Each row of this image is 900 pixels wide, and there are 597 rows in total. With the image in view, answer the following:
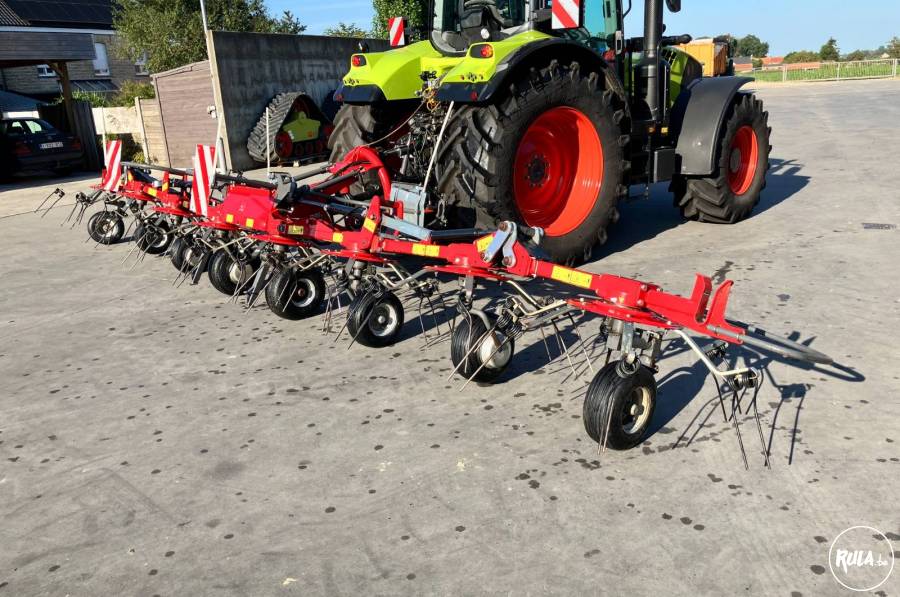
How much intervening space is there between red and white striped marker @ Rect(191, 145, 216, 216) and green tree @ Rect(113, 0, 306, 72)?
2041cm

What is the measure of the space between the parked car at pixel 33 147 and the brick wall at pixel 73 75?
12436 mm

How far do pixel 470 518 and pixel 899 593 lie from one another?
1.41 metres

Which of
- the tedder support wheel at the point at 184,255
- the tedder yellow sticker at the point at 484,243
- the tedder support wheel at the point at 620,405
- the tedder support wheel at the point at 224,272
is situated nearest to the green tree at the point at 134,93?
the tedder support wheel at the point at 184,255

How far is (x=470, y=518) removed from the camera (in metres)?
2.75

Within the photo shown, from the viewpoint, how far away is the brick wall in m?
28.4

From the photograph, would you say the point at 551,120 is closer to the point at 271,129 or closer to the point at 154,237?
the point at 154,237

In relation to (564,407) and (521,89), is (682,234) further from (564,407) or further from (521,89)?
(564,407)

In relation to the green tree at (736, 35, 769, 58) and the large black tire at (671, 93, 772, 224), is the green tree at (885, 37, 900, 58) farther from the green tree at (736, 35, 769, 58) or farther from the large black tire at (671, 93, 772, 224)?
the large black tire at (671, 93, 772, 224)

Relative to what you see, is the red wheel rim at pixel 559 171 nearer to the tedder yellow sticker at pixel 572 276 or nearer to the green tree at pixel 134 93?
the tedder yellow sticker at pixel 572 276

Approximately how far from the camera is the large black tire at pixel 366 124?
657 centimetres

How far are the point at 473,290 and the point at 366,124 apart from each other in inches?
123

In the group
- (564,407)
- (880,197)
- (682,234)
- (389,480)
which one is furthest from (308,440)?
(880,197)

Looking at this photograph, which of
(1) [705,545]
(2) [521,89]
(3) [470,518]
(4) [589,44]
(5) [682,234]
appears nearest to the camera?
(1) [705,545]

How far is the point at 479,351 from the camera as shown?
12.8 ft
